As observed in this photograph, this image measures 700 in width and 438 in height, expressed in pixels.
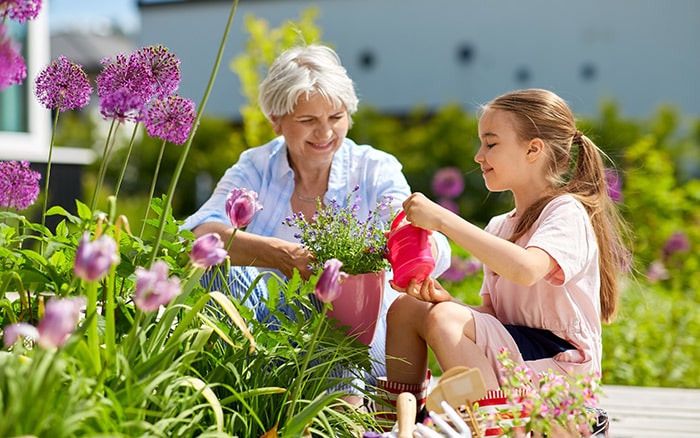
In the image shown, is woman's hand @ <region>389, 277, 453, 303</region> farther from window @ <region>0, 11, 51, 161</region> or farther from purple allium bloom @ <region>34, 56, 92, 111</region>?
window @ <region>0, 11, 51, 161</region>

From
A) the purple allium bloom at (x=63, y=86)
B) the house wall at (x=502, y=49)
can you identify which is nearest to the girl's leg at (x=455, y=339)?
the purple allium bloom at (x=63, y=86)

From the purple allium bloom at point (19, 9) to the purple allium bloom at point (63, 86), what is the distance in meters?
0.27

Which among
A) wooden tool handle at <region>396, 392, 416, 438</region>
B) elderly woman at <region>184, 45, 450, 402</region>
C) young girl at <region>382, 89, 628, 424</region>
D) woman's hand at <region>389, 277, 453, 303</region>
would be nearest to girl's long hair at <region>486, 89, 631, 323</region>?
young girl at <region>382, 89, 628, 424</region>

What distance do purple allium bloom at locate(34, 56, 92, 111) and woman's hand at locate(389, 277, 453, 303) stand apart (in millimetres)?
846

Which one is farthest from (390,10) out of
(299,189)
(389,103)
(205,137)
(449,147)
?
(299,189)

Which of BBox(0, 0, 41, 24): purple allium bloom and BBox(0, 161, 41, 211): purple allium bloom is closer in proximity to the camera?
BBox(0, 0, 41, 24): purple allium bloom

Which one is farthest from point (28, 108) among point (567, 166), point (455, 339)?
point (455, 339)

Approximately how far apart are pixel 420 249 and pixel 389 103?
55.4 ft

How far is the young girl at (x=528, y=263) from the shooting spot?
1.98 meters

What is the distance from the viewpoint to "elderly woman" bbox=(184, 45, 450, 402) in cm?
246

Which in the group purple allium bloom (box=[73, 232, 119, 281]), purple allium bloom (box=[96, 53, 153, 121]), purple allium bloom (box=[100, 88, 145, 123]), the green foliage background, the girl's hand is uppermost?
purple allium bloom (box=[96, 53, 153, 121])

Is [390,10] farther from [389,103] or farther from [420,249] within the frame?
[420,249]

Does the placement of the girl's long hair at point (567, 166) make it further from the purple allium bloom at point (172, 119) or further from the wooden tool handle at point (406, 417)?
the purple allium bloom at point (172, 119)

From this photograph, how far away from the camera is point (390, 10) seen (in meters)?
18.7
